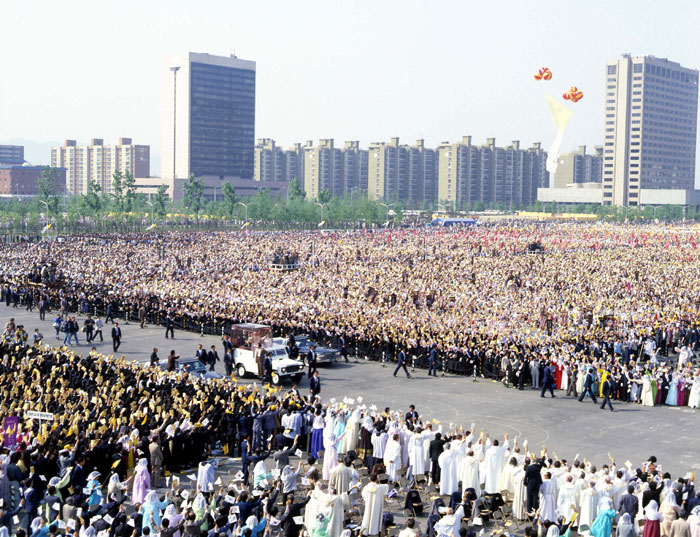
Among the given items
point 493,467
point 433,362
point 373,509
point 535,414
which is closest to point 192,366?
point 433,362

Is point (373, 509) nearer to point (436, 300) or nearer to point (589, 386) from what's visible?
point (589, 386)

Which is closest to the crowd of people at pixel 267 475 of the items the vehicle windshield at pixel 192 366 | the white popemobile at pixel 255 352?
the vehicle windshield at pixel 192 366

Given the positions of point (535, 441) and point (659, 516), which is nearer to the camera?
point (659, 516)

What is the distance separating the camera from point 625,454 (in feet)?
67.3

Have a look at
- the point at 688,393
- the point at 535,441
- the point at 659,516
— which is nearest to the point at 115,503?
the point at 659,516

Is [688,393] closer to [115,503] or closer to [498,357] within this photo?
[498,357]

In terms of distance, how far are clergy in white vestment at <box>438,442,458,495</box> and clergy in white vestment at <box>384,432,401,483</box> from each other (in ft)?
4.11

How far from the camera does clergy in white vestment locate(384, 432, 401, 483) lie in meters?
18.4

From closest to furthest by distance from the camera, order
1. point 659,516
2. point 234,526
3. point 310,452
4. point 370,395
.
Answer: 1. point 234,526
2. point 659,516
3. point 310,452
4. point 370,395

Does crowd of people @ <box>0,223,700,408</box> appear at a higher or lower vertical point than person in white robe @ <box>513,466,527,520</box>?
higher

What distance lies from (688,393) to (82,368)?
18707 millimetres

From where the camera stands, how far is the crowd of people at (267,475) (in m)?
14.0

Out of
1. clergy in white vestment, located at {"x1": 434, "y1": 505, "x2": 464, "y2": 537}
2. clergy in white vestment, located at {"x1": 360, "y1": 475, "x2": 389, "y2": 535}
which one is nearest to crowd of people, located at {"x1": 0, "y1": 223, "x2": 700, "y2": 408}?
clergy in white vestment, located at {"x1": 360, "y1": 475, "x2": 389, "y2": 535}

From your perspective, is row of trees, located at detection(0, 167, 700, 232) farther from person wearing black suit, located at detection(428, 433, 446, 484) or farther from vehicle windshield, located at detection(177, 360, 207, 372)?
person wearing black suit, located at detection(428, 433, 446, 484)
